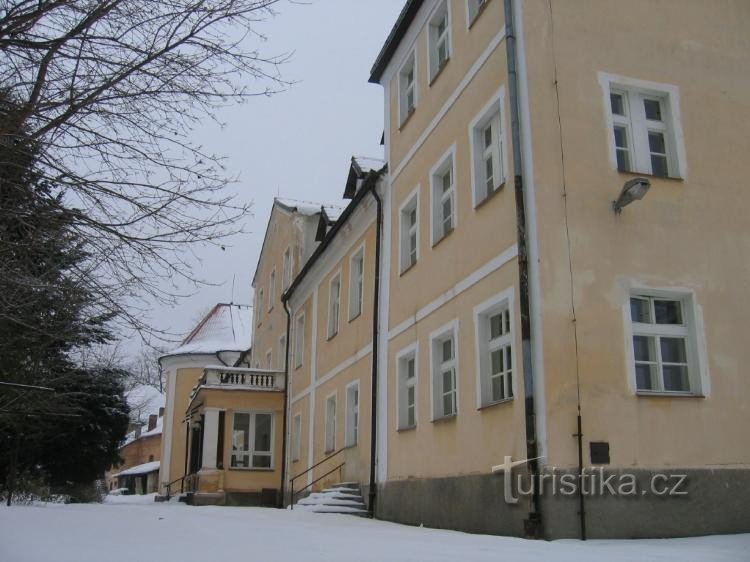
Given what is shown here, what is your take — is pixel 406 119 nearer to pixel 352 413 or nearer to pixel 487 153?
pixel 487 153

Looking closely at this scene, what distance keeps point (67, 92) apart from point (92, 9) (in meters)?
0.70

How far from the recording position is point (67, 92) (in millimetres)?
6379

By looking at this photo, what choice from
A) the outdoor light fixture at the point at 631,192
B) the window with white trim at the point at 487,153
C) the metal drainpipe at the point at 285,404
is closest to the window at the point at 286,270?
the metal drainpipe at the point at 285,404

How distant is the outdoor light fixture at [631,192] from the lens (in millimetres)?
9406

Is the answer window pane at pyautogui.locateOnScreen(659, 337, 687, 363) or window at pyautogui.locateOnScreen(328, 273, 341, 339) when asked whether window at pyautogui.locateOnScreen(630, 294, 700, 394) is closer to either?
window pane at pyautogui.locateOnScreen(659, 337, 687, 363)

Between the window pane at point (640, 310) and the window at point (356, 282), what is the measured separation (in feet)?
28.2

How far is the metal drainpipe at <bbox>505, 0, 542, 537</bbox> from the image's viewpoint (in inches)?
345

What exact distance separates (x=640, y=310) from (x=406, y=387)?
5.27 metres

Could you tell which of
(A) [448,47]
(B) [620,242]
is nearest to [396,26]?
(A) [448,47]

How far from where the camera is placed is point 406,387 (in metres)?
14.0

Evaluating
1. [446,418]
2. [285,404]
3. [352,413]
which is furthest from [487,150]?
[285,404]

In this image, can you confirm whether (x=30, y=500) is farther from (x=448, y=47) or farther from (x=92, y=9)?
(x=92, y=9)

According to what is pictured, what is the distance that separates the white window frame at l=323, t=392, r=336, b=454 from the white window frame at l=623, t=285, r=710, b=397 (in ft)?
35.3

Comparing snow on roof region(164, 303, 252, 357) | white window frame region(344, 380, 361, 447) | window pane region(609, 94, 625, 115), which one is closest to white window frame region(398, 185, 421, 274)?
white window frame region(344, 380, 361, 447)
